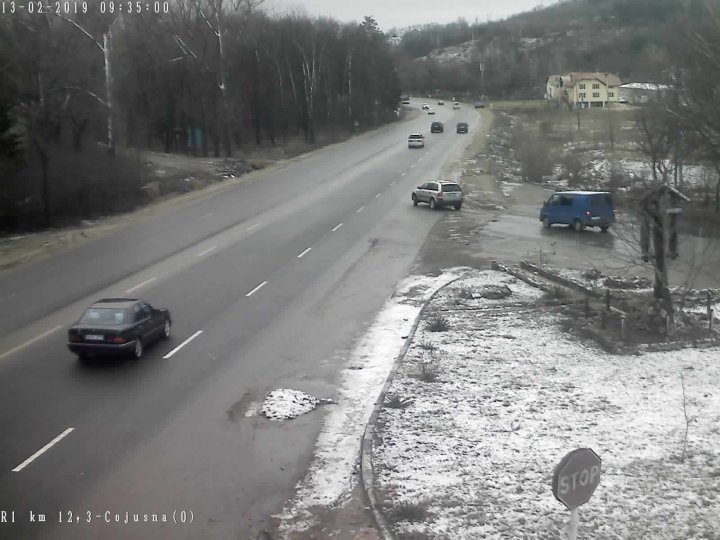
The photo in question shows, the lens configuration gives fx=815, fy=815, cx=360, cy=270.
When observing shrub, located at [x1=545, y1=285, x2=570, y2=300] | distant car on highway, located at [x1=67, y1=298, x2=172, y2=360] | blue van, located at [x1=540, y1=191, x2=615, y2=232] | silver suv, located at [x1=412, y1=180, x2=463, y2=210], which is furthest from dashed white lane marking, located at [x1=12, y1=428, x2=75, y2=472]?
silver suv, located at [x1=412, y1=180, x2=463, y2=210]

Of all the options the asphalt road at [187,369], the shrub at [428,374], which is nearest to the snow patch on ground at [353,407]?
the asphalt road at [187,369]

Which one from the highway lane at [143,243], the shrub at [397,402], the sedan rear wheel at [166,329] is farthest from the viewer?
the highway lane at [143,243]

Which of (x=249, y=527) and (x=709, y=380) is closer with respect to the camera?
(x=249, y=527)

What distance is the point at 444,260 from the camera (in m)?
27.8

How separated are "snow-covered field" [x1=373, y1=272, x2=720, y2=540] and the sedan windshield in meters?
5.80

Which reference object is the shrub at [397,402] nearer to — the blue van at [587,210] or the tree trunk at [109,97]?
the blue van at [587,210]

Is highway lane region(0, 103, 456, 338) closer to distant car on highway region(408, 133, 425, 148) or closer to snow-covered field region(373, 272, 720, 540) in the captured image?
snow-covered field region(373, 272, 720, 540)

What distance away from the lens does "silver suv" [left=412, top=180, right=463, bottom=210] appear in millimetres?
40312

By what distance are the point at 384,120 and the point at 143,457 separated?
10242cm

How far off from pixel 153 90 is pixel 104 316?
178ft

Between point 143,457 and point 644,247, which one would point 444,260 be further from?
point 143,457

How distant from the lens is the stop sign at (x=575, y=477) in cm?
601

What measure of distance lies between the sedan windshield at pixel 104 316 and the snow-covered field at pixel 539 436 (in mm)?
5797

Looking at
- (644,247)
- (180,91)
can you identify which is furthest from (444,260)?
(180,91)
